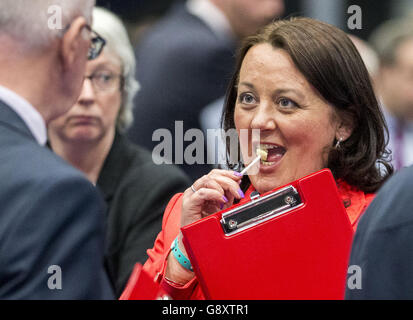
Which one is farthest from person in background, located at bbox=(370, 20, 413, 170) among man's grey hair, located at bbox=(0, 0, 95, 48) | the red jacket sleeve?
man's grey hair, located at bbox=(0, 0, 95, 48)

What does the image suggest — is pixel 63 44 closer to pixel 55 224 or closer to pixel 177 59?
pixel 55 224

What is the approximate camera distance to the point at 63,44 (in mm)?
1932

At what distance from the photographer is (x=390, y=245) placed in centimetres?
128

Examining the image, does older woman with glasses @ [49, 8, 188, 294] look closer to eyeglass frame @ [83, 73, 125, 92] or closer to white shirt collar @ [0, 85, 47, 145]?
eyeglass frame @ [83, 73, 125, 92]

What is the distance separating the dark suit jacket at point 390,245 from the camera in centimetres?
128

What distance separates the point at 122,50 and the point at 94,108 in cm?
27

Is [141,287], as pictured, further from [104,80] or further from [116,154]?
[104,80]

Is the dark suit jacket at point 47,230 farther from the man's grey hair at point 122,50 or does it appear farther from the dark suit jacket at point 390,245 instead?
the man's grey hair at point 122,50

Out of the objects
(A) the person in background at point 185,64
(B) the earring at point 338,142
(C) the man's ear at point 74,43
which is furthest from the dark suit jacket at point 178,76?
(C) the man's ear at point 74,43

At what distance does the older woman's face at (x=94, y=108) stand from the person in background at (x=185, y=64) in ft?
0.57

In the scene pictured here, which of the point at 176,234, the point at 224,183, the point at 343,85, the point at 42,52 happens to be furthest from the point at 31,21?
the point at 343,85

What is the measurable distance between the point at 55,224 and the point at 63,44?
0.54m
